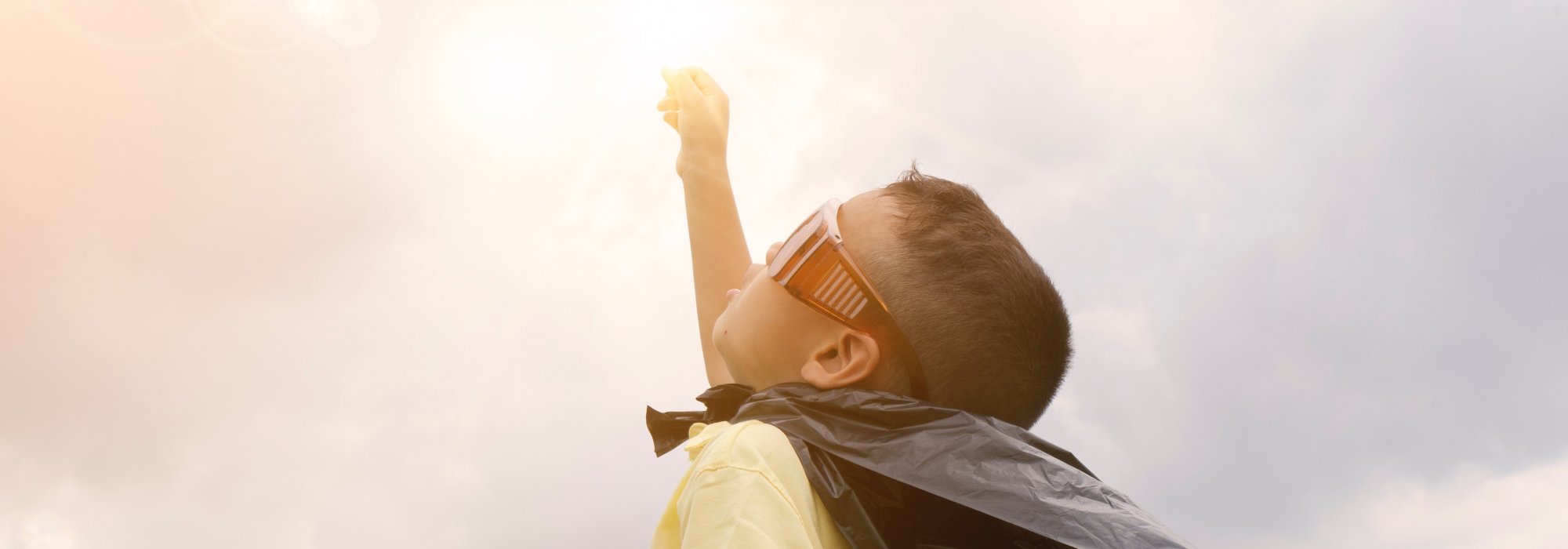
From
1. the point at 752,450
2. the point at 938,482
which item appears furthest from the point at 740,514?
the point at 938,482

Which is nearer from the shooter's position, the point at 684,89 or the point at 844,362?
the point at 844,362

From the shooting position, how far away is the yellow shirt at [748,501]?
1.81m

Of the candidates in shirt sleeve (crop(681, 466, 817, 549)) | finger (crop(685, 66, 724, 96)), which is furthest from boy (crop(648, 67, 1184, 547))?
finger (crop(685, 66, 724, 96))

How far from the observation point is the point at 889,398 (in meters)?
2.49

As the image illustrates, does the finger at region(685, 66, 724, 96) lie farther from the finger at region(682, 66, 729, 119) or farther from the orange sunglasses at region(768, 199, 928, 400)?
the orange sunglasses at region(768, 199, 928, 400)

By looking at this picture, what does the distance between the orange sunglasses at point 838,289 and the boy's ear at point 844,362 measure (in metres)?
0.04

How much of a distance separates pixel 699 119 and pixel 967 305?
4.64ft

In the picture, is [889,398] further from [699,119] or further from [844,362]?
[699,119]

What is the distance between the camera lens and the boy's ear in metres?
2.71

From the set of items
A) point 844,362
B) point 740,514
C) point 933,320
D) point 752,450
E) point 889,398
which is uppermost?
point 933,320

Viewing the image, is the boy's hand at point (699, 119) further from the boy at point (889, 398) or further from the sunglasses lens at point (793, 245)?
the sunglasses lens at point (793, 245)

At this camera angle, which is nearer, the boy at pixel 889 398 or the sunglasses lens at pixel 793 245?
the boy at pixel 889 398

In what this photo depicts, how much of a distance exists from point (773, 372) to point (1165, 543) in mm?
1173

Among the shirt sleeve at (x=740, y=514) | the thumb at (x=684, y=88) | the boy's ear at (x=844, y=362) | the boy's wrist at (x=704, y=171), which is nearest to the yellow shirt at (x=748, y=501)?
the shirt sleeve at (x=740, y=514)
